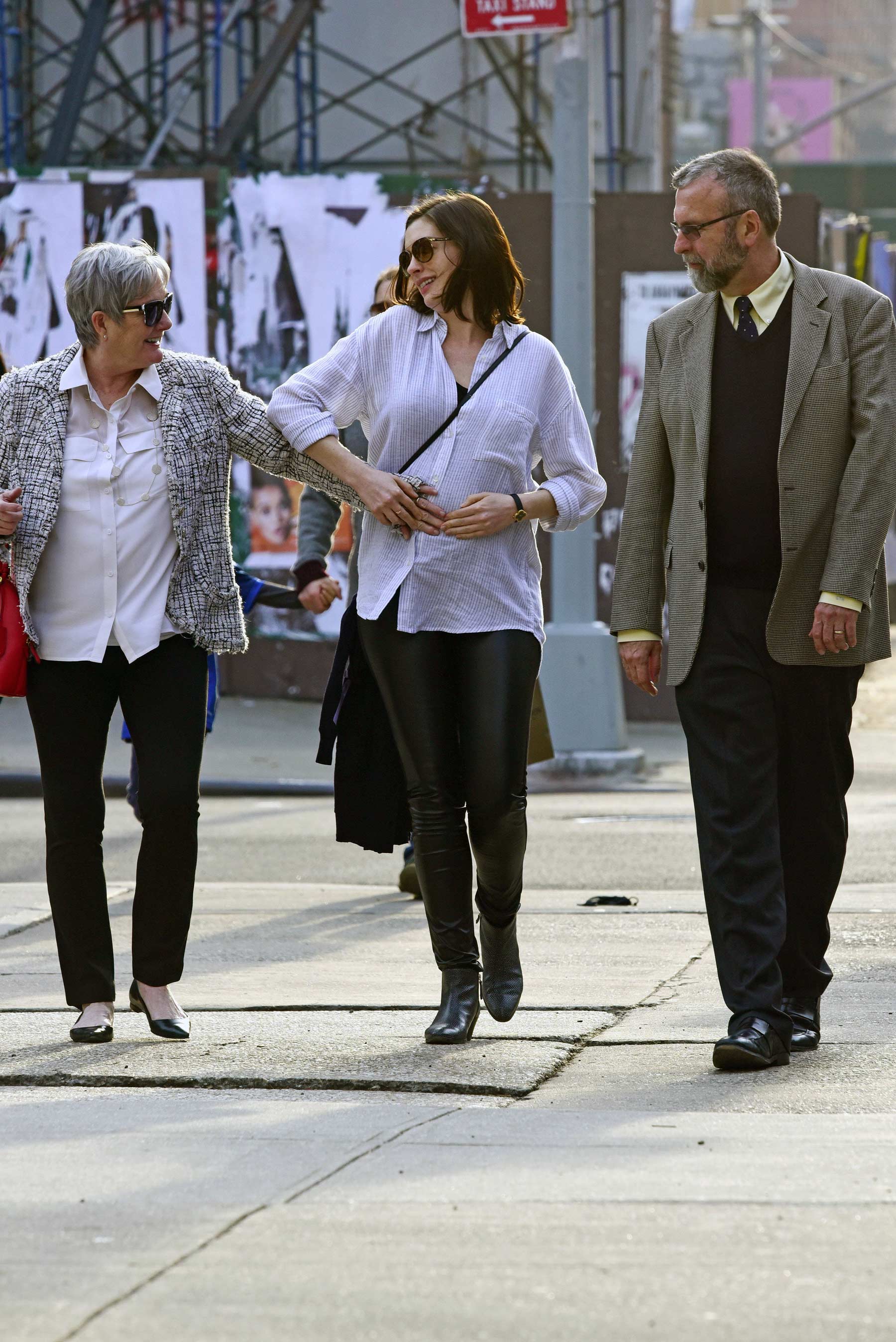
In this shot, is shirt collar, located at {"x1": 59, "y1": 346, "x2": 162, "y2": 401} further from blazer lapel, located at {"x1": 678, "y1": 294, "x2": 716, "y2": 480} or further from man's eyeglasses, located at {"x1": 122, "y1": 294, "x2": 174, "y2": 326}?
blazer lapel, located at {"x1": 678, "y1": 294, "x2": 716, "y2": 480}

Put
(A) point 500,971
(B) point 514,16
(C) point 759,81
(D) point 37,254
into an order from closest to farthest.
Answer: (A) point 500,971 → (B) point 514,16 → (D) point 37,254 → (C) point 759,81

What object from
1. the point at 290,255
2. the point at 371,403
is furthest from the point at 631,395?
the point at 371,403

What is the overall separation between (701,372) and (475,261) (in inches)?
22.7

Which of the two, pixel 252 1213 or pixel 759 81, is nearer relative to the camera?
pixel 252 1213

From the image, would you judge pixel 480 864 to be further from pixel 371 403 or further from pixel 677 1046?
pixel 371 403

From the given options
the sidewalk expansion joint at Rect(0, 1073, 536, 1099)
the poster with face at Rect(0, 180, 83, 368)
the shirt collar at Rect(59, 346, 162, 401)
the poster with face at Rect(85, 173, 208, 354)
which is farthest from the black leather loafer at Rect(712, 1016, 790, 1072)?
the poster with face at Rect(0, 180, 83, 368)

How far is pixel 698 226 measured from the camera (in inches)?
181

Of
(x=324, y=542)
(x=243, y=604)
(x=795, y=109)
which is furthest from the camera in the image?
(x=795, y=109)

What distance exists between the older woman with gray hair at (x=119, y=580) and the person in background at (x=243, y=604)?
12 cm

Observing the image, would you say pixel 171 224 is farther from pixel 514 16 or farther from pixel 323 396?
pixel 323 396

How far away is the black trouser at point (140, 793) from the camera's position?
4.80 metres

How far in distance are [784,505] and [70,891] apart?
189 cm

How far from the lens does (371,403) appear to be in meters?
4.79

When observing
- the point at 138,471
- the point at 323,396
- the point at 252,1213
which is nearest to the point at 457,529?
the point at 323,396
